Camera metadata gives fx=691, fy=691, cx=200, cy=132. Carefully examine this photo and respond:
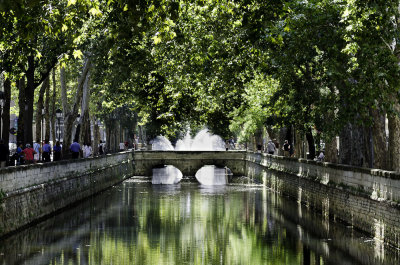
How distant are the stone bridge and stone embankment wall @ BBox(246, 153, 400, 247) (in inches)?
868

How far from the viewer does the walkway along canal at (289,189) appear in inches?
774

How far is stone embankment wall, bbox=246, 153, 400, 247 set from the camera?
18812 millimetres

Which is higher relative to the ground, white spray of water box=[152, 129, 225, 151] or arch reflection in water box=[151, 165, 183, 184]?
white spray of water box=[152, 129, 225, 151]

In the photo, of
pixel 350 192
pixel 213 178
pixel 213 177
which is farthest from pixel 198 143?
pixel 350 192

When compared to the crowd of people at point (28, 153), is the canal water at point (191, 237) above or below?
below

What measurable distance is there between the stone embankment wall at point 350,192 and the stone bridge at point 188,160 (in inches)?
868

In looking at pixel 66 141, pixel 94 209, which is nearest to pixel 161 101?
pixel 66 141

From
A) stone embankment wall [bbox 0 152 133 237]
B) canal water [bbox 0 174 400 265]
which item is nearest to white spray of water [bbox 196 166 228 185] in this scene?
stone embankment wall [bbox 0 152 133 237]

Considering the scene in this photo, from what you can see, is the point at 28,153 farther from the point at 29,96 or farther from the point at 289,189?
the point at 289,189

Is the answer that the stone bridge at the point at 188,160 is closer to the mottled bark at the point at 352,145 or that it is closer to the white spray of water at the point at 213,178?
the white spray of water at the point at 213,178

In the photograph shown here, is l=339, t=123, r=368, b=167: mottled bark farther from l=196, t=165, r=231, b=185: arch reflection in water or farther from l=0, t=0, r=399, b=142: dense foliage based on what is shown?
l=196, t=165, r=231, b=185: arch reflection in water

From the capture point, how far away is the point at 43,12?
15.2 m

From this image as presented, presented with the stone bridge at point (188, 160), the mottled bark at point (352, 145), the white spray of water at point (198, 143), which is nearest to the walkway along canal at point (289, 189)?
the mottled bark at point (352, 145)

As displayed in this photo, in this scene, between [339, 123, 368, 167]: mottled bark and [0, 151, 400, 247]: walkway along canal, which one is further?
[339, 123, 368, 167]: mottled bark
